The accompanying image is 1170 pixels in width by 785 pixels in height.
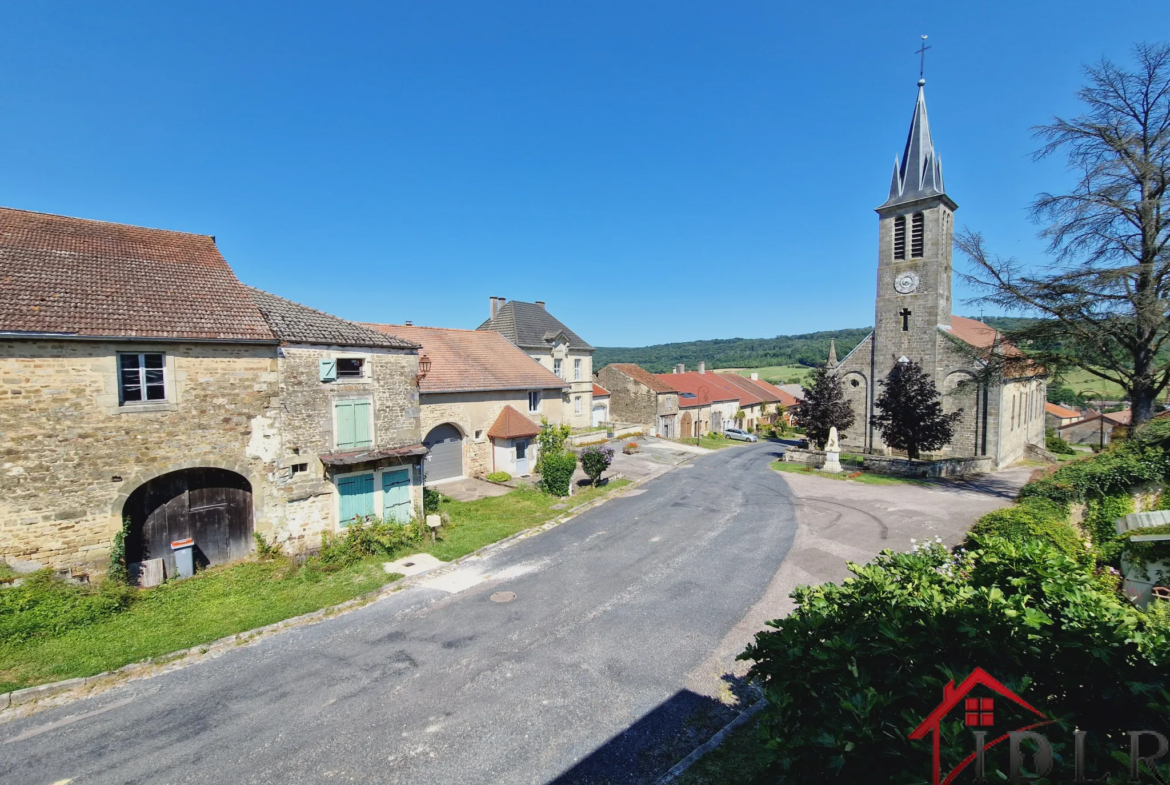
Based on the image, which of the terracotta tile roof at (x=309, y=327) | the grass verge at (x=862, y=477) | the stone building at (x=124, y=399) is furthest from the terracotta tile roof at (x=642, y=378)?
the stone building at (x=124, y=399)

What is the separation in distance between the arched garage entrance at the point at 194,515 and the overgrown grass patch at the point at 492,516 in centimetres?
440

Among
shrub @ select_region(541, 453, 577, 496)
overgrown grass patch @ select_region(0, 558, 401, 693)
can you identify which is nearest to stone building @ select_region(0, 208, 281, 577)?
overgrown grass patch @ select_region(0, 558, 401, 693)

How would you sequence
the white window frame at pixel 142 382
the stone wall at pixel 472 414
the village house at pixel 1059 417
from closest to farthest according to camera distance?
the white window frame at pixel 142 382 → the stone wall at pixel 472 414 → the village house at pixel 1059 417

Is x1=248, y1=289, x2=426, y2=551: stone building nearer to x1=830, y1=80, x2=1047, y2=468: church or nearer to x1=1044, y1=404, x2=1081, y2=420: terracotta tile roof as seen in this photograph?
x1=830, y1=80, x2=1047, y2=468: church

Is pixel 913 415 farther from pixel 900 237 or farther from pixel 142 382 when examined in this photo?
pixel 142 382

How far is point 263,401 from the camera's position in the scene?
477 inches

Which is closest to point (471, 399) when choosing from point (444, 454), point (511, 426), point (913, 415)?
point (511, 426)

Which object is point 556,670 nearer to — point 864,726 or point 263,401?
point 864,726

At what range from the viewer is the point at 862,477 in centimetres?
2233

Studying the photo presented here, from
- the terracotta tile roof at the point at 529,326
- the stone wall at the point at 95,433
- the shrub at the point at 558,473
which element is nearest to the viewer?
the stone wall at the point at 95,433

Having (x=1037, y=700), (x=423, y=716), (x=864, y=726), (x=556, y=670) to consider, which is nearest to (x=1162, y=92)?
(x=1037, y=700)

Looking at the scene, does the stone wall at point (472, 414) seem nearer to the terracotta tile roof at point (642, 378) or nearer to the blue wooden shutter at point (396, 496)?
the blue wooden shutter at point (396, 496)

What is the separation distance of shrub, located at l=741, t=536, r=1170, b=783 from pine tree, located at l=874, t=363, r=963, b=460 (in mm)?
20326

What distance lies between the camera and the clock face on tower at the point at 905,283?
27969mm
